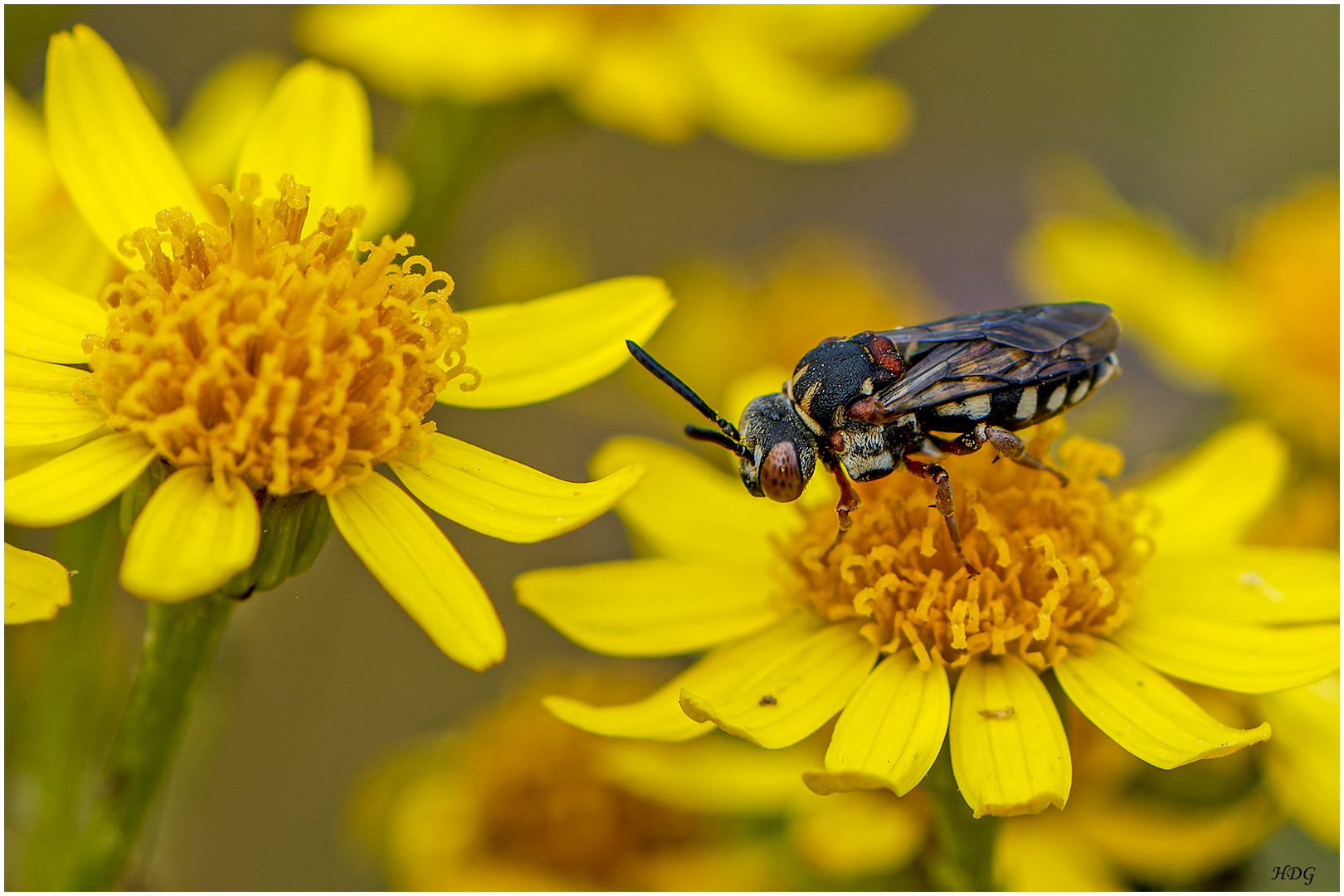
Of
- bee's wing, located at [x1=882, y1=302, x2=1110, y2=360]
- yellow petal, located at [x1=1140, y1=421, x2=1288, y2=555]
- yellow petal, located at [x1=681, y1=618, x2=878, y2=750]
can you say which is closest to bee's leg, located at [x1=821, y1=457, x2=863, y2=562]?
yellow petal, located at [x1=681, y1=618, x2=878, y2=750]

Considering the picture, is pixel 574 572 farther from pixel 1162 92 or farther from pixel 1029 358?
pixel 1162 92

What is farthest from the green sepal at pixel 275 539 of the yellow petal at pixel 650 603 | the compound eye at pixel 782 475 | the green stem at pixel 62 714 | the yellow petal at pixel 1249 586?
the yellow petal at pixel 1249 586

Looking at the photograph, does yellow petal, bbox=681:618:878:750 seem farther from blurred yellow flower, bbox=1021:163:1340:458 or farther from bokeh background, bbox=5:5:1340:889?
blurred yellow flower, bbox=1021:163:1340:458

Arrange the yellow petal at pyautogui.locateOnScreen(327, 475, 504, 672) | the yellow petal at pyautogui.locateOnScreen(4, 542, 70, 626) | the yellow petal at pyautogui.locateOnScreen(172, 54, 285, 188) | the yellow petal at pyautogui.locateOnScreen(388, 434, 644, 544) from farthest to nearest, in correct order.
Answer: the yellow petal at pyautogui.locateOnScreen(172, 54, 285, 188) < the yellow petal at pyautogui.locateOnScreen(388, 434, 644, 544) < the yellow petal at pyautogui.locateOnScreen(327, 475, 504, 672) < the yellow petal at pyautogui.locateOnScreen(4, 542, 70, 626)

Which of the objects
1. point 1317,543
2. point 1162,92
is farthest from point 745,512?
point 1162,92

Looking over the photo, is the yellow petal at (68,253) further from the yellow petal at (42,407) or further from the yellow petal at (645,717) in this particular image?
the yellow petal at (645,717)

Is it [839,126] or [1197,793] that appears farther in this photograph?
[839,126]

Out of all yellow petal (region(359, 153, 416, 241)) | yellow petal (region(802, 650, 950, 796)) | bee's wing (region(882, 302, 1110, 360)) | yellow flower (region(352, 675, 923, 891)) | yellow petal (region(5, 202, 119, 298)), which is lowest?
yellow flower (region(352, 675, 923, 891))
